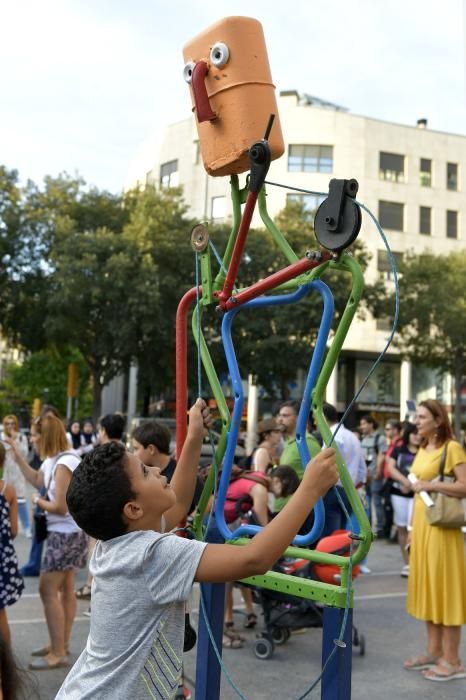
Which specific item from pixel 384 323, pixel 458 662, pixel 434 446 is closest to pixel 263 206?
pixel 434 446

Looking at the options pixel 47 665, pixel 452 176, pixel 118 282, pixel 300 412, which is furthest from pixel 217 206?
pixel 300 412

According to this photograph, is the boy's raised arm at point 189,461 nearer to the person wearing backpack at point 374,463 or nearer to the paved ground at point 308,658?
the paved ground at point 308,658

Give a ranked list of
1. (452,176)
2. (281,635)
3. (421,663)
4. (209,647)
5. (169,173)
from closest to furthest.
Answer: (209,647), (421,663), (281,635), (452,176), (169,173)

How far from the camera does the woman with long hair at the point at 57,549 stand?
4.97m

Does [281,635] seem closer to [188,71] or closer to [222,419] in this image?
[222,419]

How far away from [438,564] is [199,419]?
9.39 ft

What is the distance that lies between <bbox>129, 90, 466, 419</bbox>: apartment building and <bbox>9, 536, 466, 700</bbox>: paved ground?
3191cm

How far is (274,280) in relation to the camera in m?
2.41

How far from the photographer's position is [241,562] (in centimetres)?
192

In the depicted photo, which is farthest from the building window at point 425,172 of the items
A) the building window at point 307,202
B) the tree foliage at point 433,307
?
the tree foliage at point 433,307

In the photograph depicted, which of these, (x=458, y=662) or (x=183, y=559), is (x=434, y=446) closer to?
(x=458, y=662)

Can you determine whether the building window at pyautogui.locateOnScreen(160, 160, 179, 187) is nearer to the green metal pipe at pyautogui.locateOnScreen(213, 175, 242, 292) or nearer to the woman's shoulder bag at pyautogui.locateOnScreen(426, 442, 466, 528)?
the woman's shoulder bag at pyautogui.locateOnScreen(426, 442, 466, 528)

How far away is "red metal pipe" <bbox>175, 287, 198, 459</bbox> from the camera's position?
2.81 metres

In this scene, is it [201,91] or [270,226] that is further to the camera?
[270,226]
